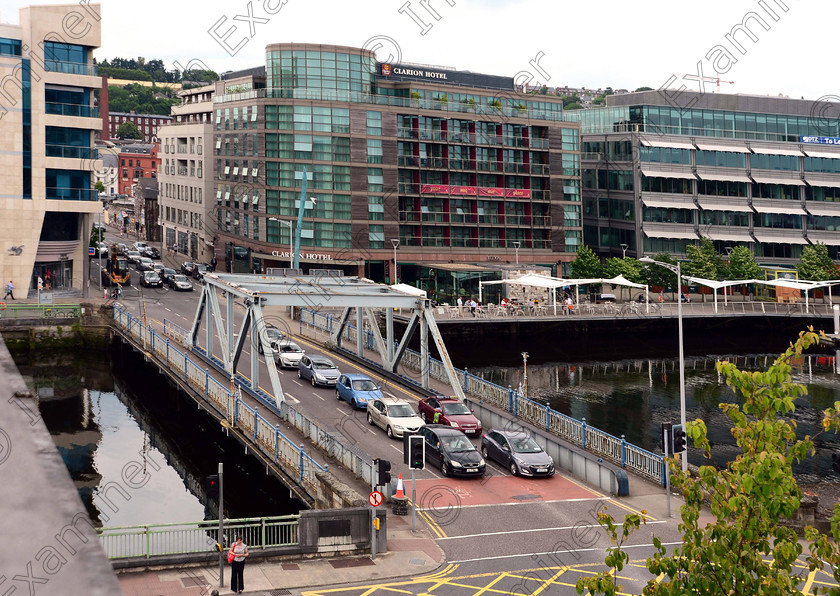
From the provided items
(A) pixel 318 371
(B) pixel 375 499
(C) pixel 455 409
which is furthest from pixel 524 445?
(A) pixel 318 371

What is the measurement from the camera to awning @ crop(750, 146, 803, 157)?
11200 cm

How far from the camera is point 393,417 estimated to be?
4062 cm

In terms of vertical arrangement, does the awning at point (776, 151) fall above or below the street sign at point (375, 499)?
above

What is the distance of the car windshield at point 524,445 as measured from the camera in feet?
117

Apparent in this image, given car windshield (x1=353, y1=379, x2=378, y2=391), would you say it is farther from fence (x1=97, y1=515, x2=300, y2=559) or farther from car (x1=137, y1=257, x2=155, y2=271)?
car (x1=137, y1=257, x2=155, y2=271)

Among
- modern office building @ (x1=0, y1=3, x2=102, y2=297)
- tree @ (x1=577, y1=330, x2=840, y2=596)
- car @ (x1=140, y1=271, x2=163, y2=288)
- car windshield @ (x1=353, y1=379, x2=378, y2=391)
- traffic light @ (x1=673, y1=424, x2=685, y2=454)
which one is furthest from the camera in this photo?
car @ (x1=140, y1=271, x2=163, y2=288)

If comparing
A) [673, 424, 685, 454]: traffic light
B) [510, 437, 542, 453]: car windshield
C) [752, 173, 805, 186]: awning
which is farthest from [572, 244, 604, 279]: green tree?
[673, 424, 685, 454]: traffic light

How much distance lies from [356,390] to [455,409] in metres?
6.37

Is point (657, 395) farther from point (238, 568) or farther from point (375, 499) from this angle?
point (238, 568)

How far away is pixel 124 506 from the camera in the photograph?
39.5 meters

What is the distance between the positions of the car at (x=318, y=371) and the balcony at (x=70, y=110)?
4067 cm

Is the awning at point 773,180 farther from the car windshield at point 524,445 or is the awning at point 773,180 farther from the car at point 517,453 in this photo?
the car windshield at point 524,445

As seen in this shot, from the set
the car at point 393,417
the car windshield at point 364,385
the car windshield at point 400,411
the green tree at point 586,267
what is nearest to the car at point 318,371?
the car windshield at point 364,385

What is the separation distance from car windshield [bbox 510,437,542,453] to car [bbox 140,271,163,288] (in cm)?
6436
